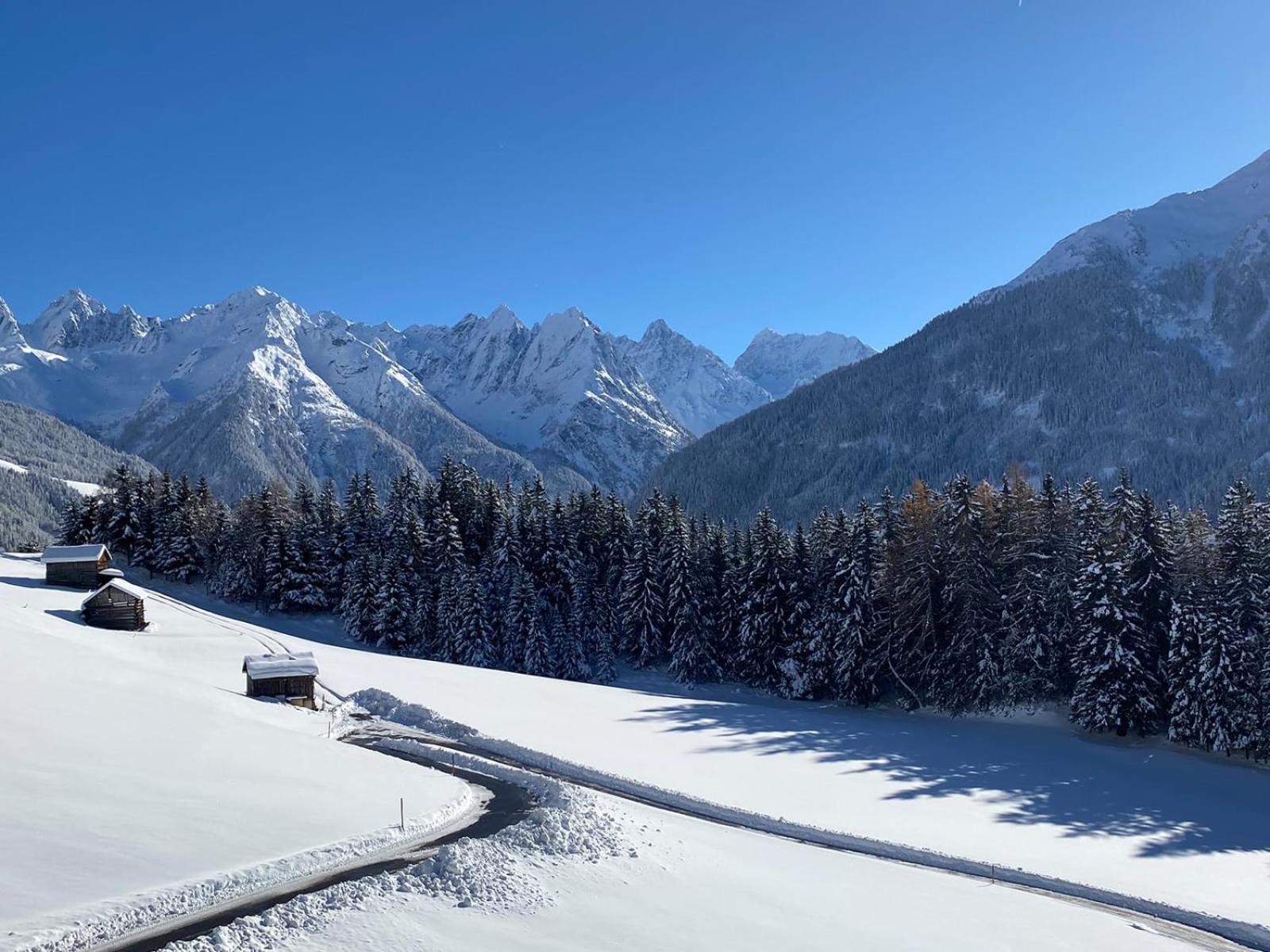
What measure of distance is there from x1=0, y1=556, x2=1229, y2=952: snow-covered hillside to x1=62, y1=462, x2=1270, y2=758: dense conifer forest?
848cm

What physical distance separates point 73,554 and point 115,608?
15365 millimetres

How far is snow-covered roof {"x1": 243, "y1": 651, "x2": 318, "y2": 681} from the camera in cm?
4003

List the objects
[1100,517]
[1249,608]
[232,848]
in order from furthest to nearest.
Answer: [1100,517] → [1249,608] → [232,848]

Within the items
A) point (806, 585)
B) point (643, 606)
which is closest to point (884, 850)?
point (806, 585)

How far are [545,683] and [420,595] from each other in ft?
65.5

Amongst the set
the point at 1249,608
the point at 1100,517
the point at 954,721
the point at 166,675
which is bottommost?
the point at 954,721

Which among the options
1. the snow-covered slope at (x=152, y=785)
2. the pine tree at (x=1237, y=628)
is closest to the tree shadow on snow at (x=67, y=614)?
the snow-covered slope at (x=152, y=785)

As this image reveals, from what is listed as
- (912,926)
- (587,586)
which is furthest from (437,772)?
(587,586)

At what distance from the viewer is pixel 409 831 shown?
71.4 feet

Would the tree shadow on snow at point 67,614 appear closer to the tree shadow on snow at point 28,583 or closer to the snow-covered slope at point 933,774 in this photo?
the tree shadow on snow at point 28,583

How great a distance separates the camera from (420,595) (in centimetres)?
6538

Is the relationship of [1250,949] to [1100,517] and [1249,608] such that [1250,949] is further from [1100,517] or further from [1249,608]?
[1100,517]

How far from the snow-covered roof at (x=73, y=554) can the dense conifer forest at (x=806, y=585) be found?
10781mm

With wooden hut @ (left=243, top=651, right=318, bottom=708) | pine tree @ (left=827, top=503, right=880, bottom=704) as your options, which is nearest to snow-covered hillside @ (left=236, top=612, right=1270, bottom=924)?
pine tree @ (left=827, top=503, right=880, bottom=704)
